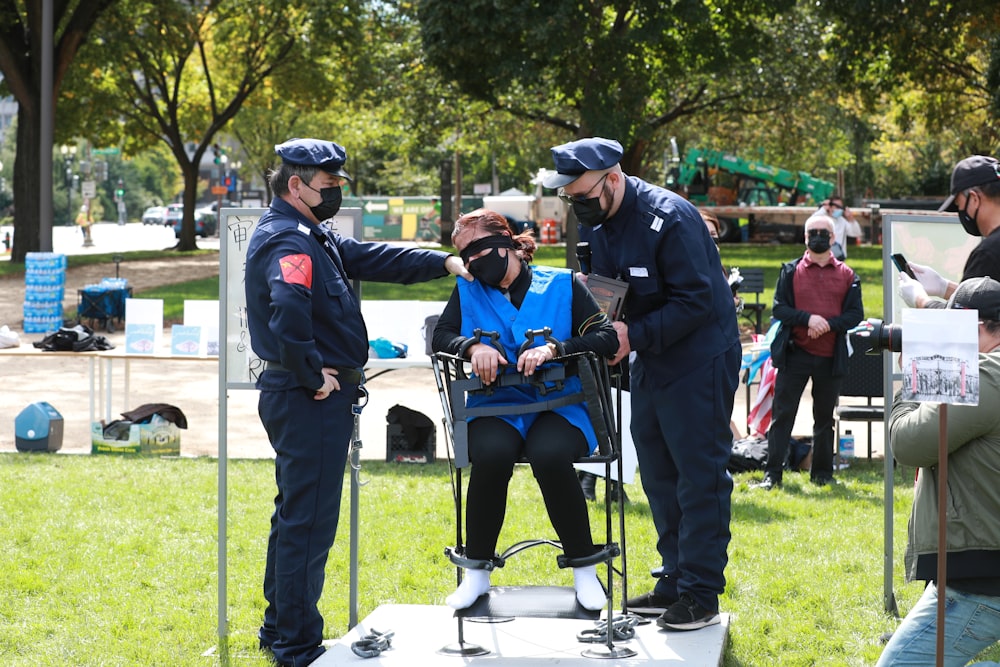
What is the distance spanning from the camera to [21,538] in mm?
7203

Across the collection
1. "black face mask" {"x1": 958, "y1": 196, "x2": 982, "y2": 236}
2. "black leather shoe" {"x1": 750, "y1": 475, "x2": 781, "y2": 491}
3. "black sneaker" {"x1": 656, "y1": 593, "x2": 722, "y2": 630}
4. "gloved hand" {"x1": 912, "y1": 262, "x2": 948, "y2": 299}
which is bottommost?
"black leather shoe" {"x1": 750, "y1": 475, "x2": 781, "y2": 491}

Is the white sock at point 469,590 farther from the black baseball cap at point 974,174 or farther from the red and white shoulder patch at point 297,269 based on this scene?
the black baseball cap at point 974,174

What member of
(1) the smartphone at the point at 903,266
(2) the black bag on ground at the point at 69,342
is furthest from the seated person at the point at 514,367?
(2) the black bag on ground at the point at 69,342

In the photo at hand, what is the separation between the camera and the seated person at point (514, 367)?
4.54m

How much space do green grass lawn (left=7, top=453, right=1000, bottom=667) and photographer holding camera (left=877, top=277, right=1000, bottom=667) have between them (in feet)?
5.28

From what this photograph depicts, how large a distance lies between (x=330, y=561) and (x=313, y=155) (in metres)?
2.86

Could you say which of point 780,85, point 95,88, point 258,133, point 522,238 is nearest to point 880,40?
point 780,85

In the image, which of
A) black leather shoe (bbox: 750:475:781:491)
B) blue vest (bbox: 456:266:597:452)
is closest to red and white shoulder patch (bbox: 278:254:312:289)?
blue vest (bbox: 456:266:597:452)

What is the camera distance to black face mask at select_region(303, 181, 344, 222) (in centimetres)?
485

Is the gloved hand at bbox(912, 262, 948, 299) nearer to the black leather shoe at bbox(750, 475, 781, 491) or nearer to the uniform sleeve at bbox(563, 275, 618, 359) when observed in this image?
the uniform sleeve at bbox(563, 275, 618, 359)

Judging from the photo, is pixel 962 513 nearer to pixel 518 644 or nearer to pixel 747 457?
pixel 518 644

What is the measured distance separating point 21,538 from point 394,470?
305cm

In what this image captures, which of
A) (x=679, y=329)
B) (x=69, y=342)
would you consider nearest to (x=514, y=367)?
(x=679, y=329)

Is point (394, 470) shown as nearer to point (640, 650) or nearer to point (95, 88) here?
point (640, 650)
